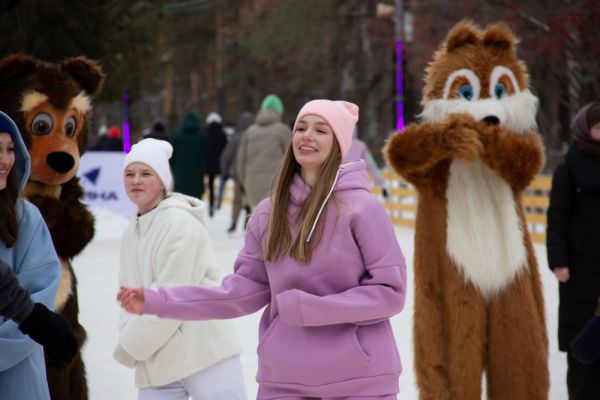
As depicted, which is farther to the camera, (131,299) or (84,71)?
(84,71)

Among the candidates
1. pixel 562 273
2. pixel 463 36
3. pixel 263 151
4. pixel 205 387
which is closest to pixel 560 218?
pixel 562 273

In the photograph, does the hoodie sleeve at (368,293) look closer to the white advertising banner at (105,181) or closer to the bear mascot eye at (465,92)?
the bear mascot eye at (465,92)

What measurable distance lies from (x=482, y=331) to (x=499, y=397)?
335 mm

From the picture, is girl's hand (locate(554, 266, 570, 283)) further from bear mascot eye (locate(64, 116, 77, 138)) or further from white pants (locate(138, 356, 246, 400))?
bear mascot eye (locate(64, 116, 77, 138))

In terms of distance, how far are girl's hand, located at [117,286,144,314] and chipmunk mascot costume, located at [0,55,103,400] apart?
Answer: 173cm

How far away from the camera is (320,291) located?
3.35 m

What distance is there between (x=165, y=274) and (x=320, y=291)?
1.08m

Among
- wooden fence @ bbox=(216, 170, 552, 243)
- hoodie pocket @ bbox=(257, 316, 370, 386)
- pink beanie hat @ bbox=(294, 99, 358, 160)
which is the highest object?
pink beanie hat @ bbox=(294, 99, 358, 160)

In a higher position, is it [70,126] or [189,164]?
[70,126]

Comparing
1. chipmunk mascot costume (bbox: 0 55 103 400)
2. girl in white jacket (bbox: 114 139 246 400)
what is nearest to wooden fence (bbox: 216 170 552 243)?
chipmunk mascot costume (bbox: 0 55 103 400)

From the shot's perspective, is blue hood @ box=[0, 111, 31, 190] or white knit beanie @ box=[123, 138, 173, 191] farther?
white knit beanie @ box=[123, 138, 173, 191]

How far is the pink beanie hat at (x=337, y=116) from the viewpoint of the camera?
352cm

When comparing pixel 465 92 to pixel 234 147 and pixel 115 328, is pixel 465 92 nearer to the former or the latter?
pixel 115 328

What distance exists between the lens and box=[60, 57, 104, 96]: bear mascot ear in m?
5.62
